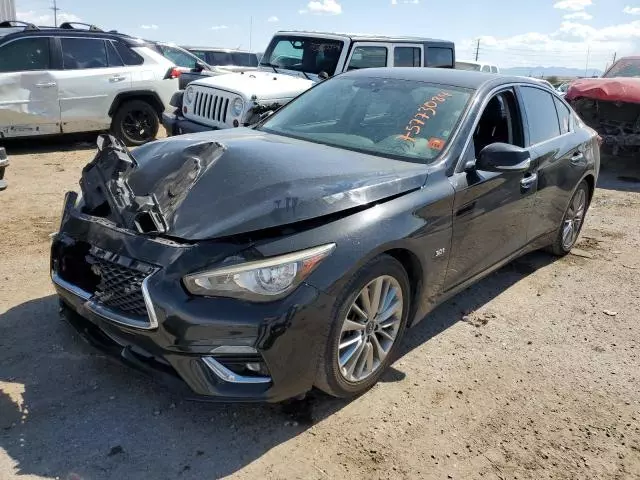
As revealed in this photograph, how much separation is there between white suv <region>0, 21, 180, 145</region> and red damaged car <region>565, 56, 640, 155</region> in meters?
6.70

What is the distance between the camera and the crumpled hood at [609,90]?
8.96 metres

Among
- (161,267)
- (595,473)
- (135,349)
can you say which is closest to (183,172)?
(161,267)

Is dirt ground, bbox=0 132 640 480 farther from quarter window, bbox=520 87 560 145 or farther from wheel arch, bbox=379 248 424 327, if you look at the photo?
quarter window, bbox=520 87 560 145

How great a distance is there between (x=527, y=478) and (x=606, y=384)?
1.14 m

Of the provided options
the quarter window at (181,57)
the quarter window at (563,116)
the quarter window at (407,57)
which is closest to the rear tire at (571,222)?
the quarter window at (563,116)

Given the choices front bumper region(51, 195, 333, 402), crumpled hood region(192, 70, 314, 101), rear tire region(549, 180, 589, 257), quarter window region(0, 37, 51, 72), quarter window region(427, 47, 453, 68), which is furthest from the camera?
quarter window region(427, 47, 453, 68)

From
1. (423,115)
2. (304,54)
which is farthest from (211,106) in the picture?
(423,115)

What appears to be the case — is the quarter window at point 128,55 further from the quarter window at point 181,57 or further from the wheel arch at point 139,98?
the quarter window at point 181,57

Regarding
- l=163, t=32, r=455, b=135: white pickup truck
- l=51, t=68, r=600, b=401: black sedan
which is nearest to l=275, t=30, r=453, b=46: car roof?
l=163, t=32, r=455, b=135: white pickup truck

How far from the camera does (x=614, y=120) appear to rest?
959cm

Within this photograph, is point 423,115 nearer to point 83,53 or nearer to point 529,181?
point 529,181

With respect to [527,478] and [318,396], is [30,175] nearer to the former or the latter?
[318,396]

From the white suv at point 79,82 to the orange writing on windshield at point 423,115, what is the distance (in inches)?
254

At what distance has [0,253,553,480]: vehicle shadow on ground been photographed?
2.55 meters
